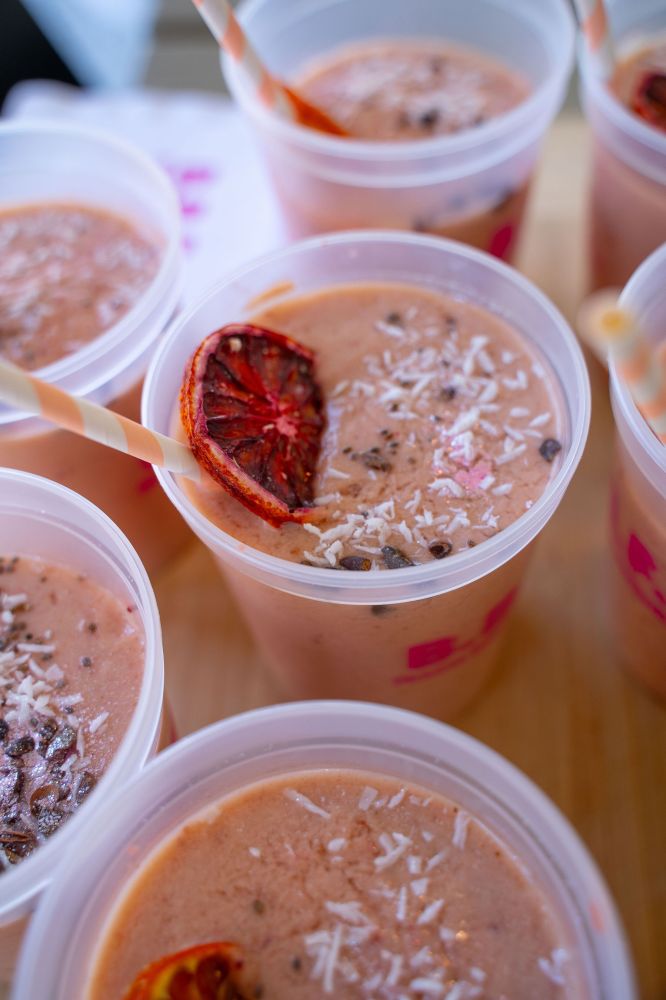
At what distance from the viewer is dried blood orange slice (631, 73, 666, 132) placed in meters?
1.44

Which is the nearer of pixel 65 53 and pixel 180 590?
pixel 180 590

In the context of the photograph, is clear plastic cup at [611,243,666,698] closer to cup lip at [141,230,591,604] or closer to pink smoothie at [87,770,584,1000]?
cup lip at [141,230,591,604]

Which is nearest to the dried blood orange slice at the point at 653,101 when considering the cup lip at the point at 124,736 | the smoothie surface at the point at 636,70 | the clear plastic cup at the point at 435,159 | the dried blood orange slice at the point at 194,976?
the smoothie surface at the point at 636,70

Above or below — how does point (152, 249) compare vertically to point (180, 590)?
above

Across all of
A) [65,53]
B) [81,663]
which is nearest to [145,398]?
[81,663]

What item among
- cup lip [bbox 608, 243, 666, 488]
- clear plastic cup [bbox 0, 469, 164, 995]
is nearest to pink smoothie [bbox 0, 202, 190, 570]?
clear plastic cup [bbox 0, 469, 164, 995]

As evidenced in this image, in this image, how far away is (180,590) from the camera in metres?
1.48

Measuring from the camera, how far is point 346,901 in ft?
3.00

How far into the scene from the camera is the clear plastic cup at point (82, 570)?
900mm

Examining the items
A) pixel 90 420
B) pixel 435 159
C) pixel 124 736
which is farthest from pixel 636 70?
pixel 124 736

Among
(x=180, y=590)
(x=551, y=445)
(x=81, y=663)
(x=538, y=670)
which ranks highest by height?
(x=81, y=663)

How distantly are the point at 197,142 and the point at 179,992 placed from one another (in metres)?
1.61

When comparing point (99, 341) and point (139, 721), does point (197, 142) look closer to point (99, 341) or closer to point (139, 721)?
point (99, 341)

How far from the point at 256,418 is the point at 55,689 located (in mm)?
386
